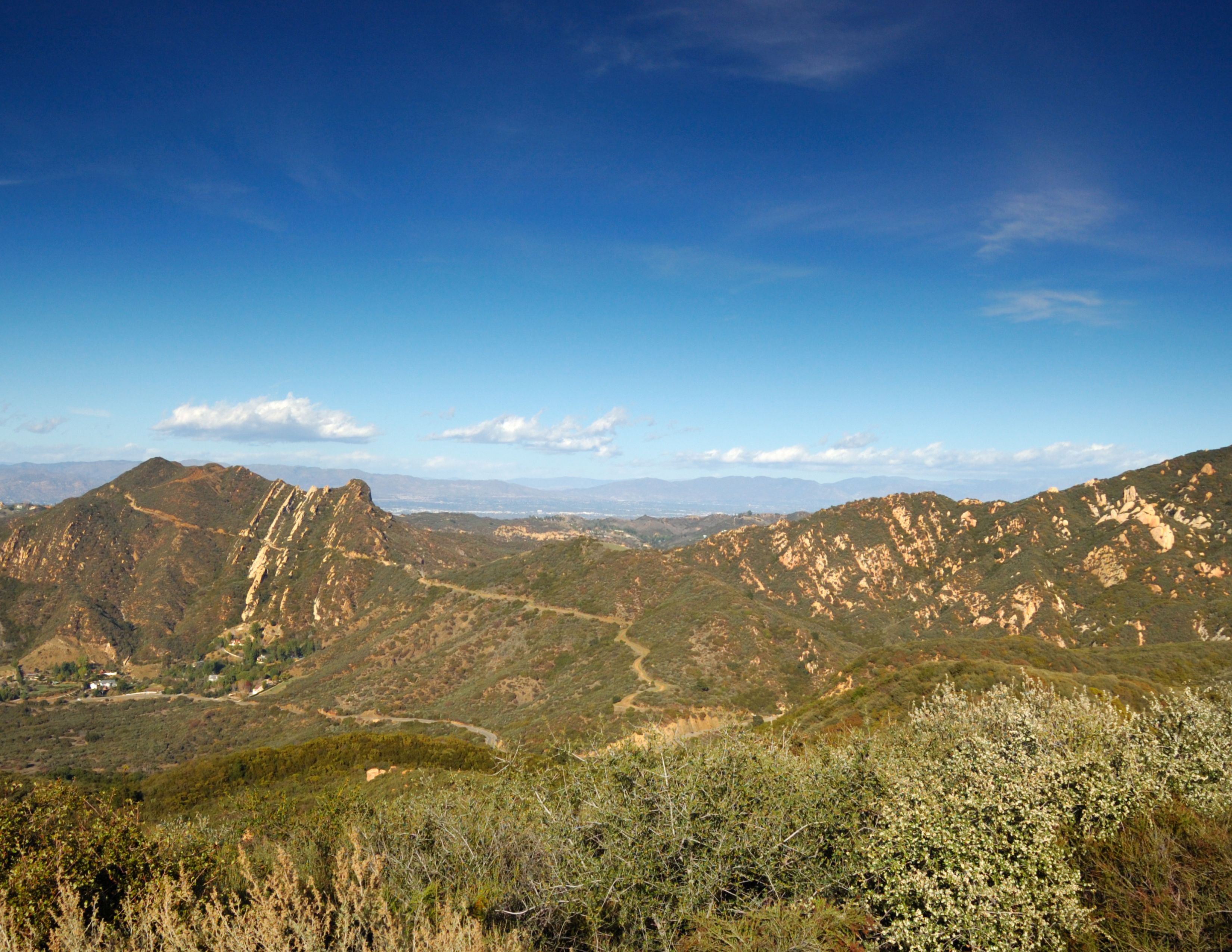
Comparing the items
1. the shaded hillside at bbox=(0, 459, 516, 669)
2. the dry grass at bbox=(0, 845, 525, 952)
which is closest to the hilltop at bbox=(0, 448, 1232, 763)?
the shaded hillside at bbox=(0, 459, 516, 669)

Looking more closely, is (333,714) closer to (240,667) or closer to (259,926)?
(240,667)

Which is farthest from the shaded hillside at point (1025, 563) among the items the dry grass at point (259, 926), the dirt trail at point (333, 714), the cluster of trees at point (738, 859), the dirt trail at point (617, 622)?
the dry grass at point (259, 926)

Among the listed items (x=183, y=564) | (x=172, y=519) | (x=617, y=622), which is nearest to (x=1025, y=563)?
(x=617, y=622)

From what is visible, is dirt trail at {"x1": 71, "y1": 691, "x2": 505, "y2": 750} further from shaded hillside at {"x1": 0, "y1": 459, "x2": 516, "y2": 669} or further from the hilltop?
shaded hillside at {"x1": 0, "y1": 459, "x2": 516, "y2": 669}

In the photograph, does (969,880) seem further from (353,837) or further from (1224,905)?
(353,837)

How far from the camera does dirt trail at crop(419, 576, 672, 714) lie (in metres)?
64.9

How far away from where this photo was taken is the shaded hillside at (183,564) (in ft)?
479

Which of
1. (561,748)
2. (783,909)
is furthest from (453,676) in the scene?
(783,909)

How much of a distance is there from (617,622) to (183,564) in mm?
145131

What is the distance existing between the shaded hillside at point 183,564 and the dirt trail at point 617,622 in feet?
103

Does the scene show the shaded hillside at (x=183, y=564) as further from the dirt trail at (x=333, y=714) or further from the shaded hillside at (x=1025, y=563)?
the shaded hillside at (x=1025, y=563)

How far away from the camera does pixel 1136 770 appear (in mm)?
16609

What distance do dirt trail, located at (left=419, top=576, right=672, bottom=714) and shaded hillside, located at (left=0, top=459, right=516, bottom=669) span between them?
31.2 m

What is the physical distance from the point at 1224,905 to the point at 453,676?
93.0 meters
